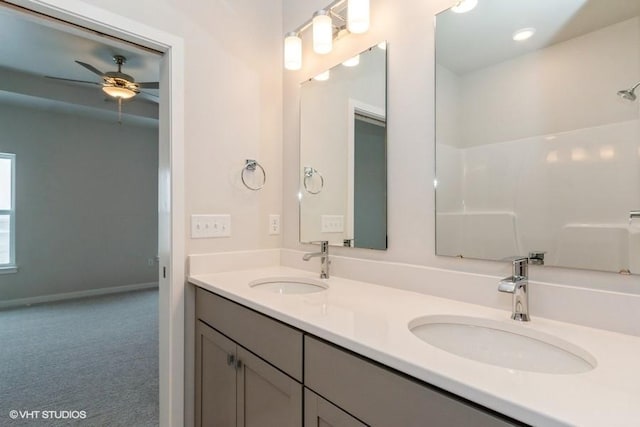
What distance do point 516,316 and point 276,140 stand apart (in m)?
1.49

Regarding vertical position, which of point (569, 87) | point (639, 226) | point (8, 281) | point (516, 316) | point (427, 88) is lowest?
point (8, 281)

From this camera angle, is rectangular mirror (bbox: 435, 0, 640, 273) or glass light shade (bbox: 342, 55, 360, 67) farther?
glass light shade (bbox: 342, 55, 360, 67)

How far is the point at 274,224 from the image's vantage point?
191cm

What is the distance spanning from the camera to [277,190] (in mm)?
1935

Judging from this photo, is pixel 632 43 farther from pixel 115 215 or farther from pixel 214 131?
pixel 115 215

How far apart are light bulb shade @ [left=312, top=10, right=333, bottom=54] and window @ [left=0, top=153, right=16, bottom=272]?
463 centimetres

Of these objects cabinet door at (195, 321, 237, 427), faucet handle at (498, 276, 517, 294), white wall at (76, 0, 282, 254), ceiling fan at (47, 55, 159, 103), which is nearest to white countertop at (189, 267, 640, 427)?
faucet handle at (498, 276, 517, 294)

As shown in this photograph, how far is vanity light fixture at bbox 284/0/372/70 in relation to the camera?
1383mm

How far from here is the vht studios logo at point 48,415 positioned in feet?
5.87

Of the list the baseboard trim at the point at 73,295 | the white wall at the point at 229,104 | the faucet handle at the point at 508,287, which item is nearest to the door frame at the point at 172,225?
the white wall at the point at 229,104

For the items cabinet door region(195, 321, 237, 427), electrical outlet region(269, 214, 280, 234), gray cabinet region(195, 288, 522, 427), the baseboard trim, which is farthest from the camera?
the baseboard trim

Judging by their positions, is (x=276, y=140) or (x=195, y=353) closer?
(x=195, y=353)

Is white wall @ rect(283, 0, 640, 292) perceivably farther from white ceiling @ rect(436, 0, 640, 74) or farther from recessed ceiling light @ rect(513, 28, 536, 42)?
recessed ceiling light @ rect(513, 28, 536, 42)

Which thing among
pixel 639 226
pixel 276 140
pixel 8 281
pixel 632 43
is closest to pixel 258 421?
pixel 639 226
